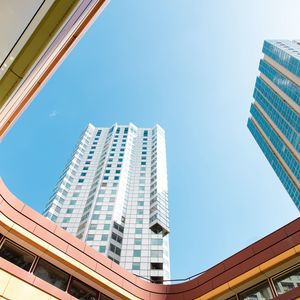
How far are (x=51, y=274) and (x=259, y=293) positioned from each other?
7.35 m

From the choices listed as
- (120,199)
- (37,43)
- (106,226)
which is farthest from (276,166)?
(37,43)

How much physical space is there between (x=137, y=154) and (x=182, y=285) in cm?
8268

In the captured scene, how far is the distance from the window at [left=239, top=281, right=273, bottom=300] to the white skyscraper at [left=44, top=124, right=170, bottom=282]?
48.2 meters

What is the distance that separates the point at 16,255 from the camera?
357 inches

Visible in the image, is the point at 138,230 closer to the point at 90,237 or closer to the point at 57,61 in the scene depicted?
the point at 90,237

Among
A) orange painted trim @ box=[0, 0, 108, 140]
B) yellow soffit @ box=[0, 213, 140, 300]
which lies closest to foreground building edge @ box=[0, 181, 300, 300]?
yellow soffit @ box=[0, 213, 140, 300]

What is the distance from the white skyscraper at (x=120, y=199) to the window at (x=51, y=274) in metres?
48.6

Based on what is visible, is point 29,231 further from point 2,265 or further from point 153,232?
point 153,232

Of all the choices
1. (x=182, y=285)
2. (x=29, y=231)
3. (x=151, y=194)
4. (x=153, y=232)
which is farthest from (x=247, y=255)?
(x=151, y=194)

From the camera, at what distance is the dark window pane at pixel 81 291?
388 inches

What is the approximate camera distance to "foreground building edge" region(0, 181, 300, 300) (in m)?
8.76

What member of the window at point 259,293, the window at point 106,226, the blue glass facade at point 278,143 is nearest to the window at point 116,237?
the window at point 106,226

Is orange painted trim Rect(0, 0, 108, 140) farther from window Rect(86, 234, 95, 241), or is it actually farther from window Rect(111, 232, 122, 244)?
window Rect(111, 232, 122, 244)

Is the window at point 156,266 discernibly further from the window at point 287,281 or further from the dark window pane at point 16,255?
the dark window pane at point 16,255
